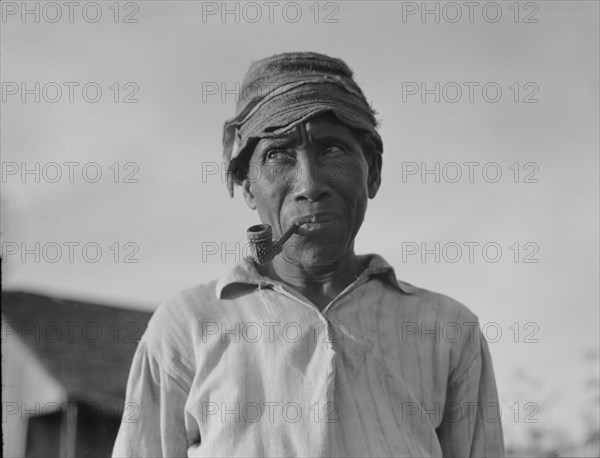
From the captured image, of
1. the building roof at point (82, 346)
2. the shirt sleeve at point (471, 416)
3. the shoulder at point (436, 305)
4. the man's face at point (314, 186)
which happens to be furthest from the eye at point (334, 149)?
the building roof at point (82, 346)

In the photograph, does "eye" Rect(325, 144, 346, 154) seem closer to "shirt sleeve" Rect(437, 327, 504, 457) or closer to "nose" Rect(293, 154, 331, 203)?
"nose" Rect(293, 154, 331, 203)

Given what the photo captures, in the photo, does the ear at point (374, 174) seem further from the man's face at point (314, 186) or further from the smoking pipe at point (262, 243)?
the smoking pipe at point (262, 243)

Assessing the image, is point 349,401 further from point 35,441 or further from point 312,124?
point 35,441

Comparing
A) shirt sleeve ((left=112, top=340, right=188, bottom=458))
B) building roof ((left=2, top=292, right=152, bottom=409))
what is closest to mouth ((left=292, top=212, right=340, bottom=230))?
shirt sleeve ((left=112, top=340, right=188, bottom=458))

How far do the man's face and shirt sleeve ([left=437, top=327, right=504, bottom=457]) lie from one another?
0.46 meters

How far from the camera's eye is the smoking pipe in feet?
9.06

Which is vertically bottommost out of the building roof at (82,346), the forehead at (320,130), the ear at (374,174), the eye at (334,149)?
the building roof at (82,346)

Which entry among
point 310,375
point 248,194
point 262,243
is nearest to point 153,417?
point 310,375

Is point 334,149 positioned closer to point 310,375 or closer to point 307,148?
point 307,148

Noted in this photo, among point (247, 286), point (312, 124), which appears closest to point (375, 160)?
point (312, 124)

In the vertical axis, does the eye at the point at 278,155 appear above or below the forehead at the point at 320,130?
below

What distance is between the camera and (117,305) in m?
5.23

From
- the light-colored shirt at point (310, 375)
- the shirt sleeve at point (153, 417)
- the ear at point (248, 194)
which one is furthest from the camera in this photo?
the ear at point (248, 194)

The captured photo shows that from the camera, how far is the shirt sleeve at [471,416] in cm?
293
